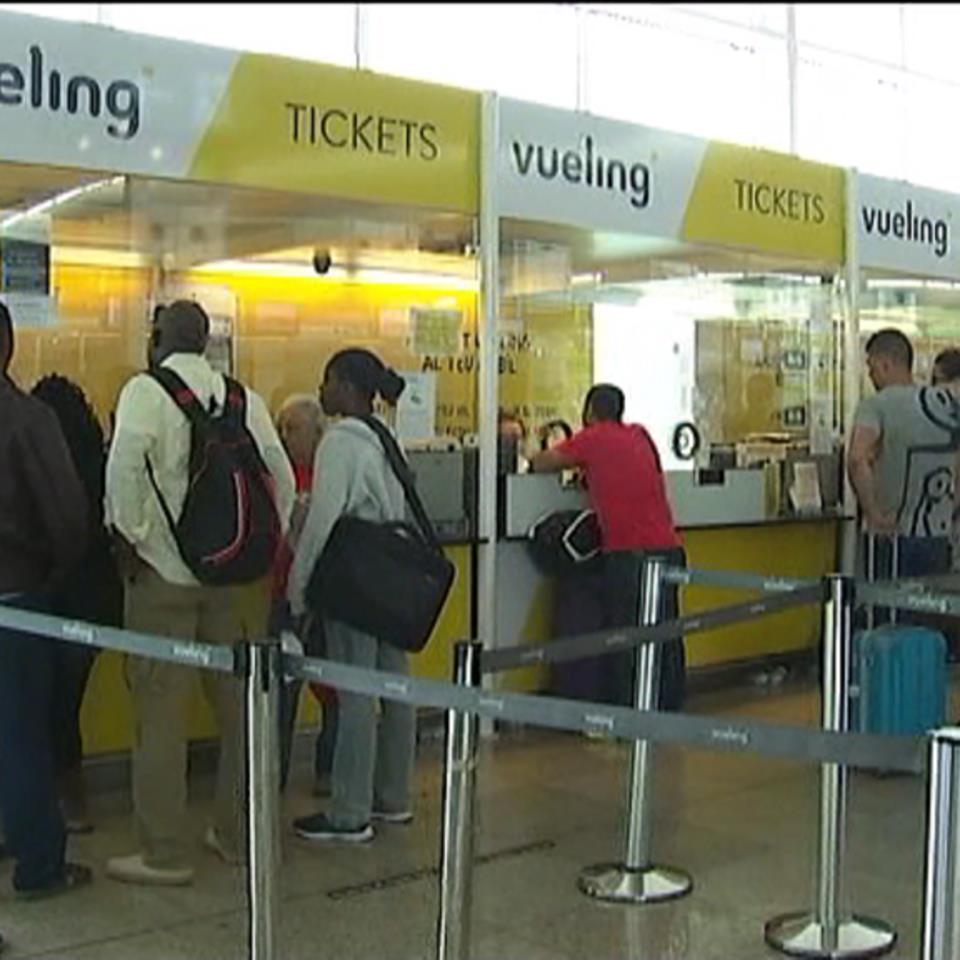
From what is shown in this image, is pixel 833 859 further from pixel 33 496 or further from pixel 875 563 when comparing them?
pixel 875 563

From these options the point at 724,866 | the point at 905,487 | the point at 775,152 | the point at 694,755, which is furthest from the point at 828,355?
the point at 724,866

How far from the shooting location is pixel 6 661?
3729 mm

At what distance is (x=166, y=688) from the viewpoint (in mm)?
3963

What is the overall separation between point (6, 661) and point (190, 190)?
2.00 m

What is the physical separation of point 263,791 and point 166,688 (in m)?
1.16

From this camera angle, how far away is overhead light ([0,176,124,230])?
16.3 ft

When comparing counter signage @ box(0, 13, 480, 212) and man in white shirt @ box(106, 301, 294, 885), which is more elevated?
counter signage @ box(0, 13, 480, 212)

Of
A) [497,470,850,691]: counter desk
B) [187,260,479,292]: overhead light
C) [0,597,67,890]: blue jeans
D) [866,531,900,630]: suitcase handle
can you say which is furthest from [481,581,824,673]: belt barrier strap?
[187,260,479,292]: overhead light

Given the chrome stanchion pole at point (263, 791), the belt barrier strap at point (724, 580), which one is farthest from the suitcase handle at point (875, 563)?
the chrome stanchion pole at point (263, 791)

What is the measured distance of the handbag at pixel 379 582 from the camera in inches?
167

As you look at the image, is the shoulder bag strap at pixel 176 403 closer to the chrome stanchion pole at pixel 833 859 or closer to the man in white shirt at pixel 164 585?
the man in white shirt at pixel 164 585

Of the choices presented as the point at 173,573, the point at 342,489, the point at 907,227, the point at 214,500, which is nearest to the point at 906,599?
the point at 342,489

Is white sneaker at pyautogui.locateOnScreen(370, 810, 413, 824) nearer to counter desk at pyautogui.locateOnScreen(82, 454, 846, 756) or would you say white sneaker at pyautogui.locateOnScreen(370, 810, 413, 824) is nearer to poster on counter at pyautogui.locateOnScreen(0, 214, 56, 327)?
counter desk at pyautogui.locateOnScreen(82, 454, 846, 756)

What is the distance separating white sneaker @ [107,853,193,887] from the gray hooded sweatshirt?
0.81 m
